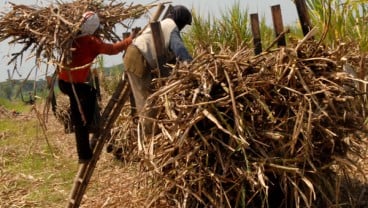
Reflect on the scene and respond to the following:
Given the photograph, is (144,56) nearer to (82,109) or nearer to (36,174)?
(82,109)

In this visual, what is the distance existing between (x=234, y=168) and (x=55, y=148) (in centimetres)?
492

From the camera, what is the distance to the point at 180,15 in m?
3.76

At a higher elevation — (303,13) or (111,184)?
(303,13)

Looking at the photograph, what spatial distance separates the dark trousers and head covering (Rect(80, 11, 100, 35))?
2.28 feet

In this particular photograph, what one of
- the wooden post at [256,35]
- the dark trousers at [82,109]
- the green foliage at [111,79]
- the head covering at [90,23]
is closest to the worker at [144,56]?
the head covering at [90,23]

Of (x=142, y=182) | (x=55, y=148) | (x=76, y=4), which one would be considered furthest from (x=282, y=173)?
(x=55, y=148)

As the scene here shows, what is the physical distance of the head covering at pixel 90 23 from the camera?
355cm

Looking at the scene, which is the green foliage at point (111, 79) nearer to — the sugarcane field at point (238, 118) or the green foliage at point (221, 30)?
the green foliage at point (221, 30)

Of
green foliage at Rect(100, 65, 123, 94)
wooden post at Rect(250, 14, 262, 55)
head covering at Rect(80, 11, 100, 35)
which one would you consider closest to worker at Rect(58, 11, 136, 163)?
head covering at Rect(80, 11, 100, 35)

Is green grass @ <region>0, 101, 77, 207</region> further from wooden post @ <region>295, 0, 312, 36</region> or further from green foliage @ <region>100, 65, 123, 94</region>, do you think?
green foliage @ <region>100, 65, 123, 94</region>

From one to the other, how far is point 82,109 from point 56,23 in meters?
1.07

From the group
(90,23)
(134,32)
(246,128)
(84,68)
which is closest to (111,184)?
(84,68)

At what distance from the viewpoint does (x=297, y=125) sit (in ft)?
9.28

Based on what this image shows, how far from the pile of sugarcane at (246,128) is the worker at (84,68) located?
638mm
